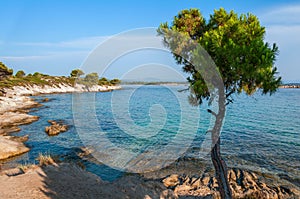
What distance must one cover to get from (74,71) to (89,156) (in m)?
161

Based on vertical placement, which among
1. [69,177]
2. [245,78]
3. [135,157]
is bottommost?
[135,157]

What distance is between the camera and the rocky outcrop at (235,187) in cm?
1587

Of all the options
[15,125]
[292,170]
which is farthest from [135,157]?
[15,125]

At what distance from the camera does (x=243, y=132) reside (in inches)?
1438

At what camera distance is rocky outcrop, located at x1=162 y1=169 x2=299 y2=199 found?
15867 millimetres

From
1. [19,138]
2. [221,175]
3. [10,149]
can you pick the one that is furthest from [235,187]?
[19,138]

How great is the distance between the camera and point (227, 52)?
33.2ft

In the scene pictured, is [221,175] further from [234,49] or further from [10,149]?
[10,149]

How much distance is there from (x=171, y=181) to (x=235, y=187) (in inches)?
200

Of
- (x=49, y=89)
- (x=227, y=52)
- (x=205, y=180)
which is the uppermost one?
(x=227, y=52)

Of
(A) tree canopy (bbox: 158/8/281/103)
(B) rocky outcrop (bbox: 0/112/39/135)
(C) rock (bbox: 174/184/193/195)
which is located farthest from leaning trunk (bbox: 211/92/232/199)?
(B) rocky outcrop (bbox: 0/112/39/135)

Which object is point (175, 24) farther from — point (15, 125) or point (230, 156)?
point (15, 125)

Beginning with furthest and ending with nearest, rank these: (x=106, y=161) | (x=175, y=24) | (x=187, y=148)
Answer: (x=187, y=148), (x=106, y=161), (x=175, y=24)

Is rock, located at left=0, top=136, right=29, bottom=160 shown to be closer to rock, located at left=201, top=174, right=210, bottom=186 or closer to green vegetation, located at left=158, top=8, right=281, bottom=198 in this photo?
rock, located at left=201, top=174, right=210, bottom=186
